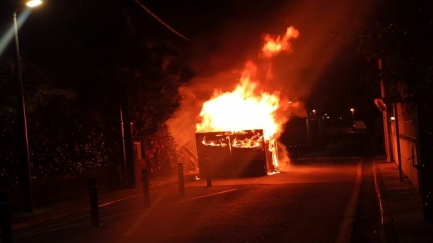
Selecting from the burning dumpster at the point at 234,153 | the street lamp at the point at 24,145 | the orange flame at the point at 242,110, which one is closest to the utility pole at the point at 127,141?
the burning dumpster at the point at 234,153

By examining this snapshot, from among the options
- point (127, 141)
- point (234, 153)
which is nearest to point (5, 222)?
point (127, 141)

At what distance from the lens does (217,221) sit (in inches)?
447

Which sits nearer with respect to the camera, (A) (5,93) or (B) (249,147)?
(A) (5,93)

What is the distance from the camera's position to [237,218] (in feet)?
38.0

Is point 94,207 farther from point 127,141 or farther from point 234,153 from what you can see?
point 234,153

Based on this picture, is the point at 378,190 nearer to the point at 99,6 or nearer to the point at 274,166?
the point at 274,166

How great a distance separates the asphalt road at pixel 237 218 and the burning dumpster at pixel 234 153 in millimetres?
3732

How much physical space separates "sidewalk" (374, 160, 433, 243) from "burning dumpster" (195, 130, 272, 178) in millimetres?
5334

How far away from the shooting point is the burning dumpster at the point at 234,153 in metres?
21.7

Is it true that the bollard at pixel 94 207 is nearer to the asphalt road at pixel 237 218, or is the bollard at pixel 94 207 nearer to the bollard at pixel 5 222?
the asphalt road at pixel 237 218

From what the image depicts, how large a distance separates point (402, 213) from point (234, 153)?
1136cm

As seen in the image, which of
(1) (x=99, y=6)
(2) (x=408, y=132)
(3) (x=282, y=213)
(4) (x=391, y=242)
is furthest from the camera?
(1) (x=99, y=6)

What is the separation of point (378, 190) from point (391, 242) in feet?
23.5

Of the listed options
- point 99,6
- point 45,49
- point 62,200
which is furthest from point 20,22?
point 62,200
